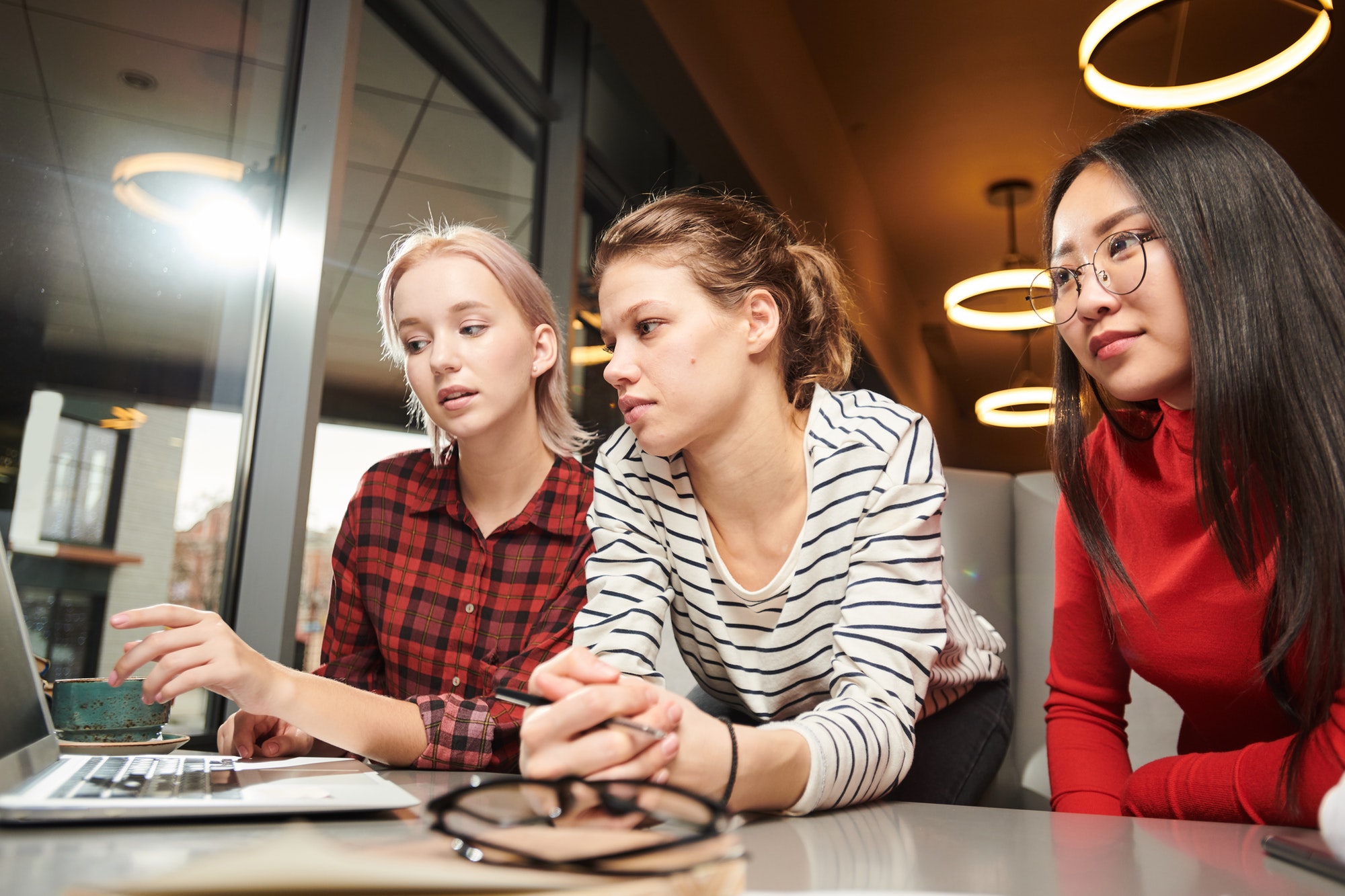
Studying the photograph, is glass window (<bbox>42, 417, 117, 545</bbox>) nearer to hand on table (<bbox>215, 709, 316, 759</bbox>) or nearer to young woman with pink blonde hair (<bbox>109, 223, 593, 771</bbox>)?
young woman with pink blonde hair (<bbox>109, 223, 593, 771</bbox>)

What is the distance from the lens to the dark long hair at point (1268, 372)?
2.35 feet

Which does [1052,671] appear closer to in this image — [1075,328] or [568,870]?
[1075,328]

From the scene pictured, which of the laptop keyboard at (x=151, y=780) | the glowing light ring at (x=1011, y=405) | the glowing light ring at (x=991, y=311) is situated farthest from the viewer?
the glowing light ring at (x=1011, y=405)

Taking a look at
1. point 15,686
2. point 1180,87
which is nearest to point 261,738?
point 15,686

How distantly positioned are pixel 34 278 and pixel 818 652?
1.25 meters

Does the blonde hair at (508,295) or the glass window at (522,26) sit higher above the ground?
the glass window at (522,26)

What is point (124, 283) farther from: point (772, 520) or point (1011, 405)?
point (1011, 405)

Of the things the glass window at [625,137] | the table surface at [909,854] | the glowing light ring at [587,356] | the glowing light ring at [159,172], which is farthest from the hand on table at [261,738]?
the glass window at [625,137]

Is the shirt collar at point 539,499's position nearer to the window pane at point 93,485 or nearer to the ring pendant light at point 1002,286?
the window pane at point 93,485

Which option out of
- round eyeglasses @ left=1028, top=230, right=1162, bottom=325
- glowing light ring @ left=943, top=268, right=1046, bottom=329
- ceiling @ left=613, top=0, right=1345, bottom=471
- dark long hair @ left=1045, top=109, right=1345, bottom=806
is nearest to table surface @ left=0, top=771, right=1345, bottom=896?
dark long hair @ left=1045, top=109, right=1345, bottom=806

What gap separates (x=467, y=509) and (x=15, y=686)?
62 cm

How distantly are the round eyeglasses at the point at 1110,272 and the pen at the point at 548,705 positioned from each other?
1.96 ft

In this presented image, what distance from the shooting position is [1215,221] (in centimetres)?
79

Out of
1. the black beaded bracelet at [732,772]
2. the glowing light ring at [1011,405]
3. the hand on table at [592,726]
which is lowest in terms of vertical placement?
the black beaded bracelet at [732,772]
